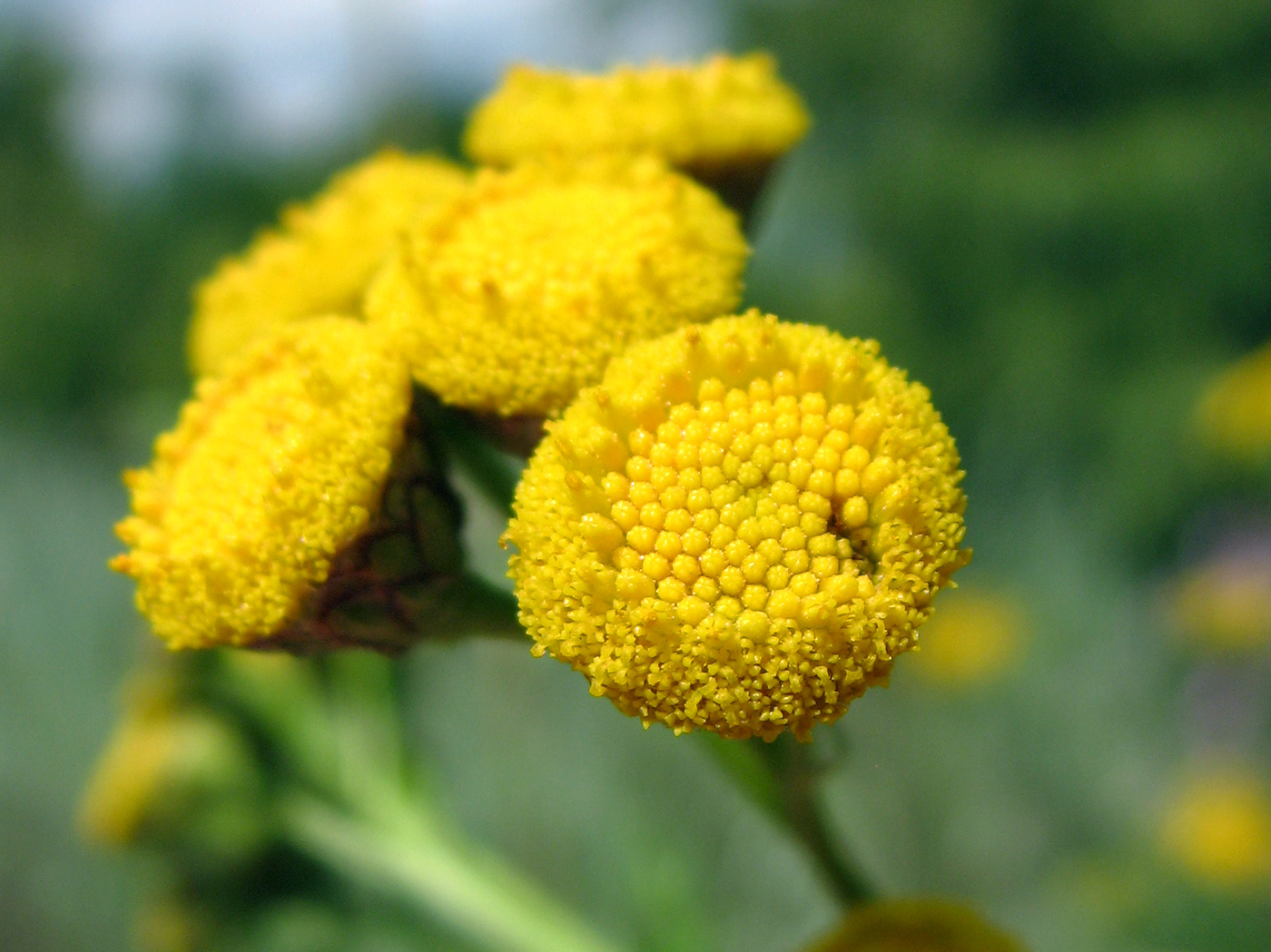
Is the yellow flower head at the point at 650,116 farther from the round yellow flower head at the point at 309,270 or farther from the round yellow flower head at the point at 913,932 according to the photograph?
the round yellow flower head at the point at 913,932

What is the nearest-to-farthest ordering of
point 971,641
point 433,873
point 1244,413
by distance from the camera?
point 433,873 → point 971,641 → point 1244,413

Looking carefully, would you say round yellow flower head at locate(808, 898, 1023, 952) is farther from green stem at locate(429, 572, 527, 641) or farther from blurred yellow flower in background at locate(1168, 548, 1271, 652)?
blurred yellow flower in background at locate(1168, 548, 1271, 652)

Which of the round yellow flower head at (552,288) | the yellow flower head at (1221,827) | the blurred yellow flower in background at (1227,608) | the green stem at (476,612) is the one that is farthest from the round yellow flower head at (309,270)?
the blurred yellow flower in background at (1227,608)

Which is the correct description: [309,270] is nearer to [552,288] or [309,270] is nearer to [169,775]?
[552,288]

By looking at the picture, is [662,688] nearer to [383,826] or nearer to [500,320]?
[500,320]

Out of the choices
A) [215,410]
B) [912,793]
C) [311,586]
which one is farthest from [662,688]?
[912,793]

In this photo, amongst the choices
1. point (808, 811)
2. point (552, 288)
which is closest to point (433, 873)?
point (808, 811)

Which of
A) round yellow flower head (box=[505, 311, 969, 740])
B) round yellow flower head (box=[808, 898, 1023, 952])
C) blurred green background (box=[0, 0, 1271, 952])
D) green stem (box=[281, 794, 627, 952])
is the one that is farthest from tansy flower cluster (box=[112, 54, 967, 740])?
green stem (box=[281, 794, 627, 952])
